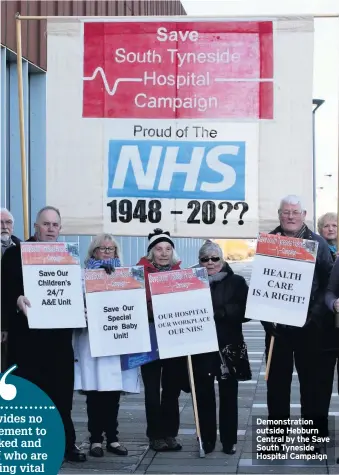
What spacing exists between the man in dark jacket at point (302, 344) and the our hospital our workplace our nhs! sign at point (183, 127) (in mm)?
757

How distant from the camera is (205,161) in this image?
812cm

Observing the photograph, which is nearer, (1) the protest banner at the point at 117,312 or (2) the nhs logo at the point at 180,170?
(1) the protest banner at the point at 117,312

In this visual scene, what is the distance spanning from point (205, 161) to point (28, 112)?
31.4 ft

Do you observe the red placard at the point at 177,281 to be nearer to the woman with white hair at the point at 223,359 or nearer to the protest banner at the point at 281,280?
the woman with white hair at the point at 223,359

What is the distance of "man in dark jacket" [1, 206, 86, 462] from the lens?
738cm

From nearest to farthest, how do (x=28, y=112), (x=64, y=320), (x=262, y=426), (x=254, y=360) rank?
(x=64, y=320)
(x=262, y=426)
(x=254, y=360)
(x=28, y=112)

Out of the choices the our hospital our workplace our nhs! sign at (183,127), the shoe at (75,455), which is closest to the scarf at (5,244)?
the our hospital our workplace our nhs! sign at (183,127)

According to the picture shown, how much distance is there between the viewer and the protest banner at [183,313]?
7.63 m

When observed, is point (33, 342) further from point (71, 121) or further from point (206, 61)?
point (206, 61)

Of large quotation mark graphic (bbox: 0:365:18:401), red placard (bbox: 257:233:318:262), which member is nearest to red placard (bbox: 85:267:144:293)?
red placard (bbox: 257:233:318:262)

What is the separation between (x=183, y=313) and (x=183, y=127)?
161cm

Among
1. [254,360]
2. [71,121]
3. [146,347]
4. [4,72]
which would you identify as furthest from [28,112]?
[146,347]

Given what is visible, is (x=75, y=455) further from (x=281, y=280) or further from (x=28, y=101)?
(x=28, y=101)

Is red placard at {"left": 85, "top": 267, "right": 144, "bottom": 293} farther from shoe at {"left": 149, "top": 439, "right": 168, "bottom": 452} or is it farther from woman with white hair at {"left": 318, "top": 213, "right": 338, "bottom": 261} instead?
woman with white hair at {"left": 318, "top": 213, "right": 338, "bottom": 261}
